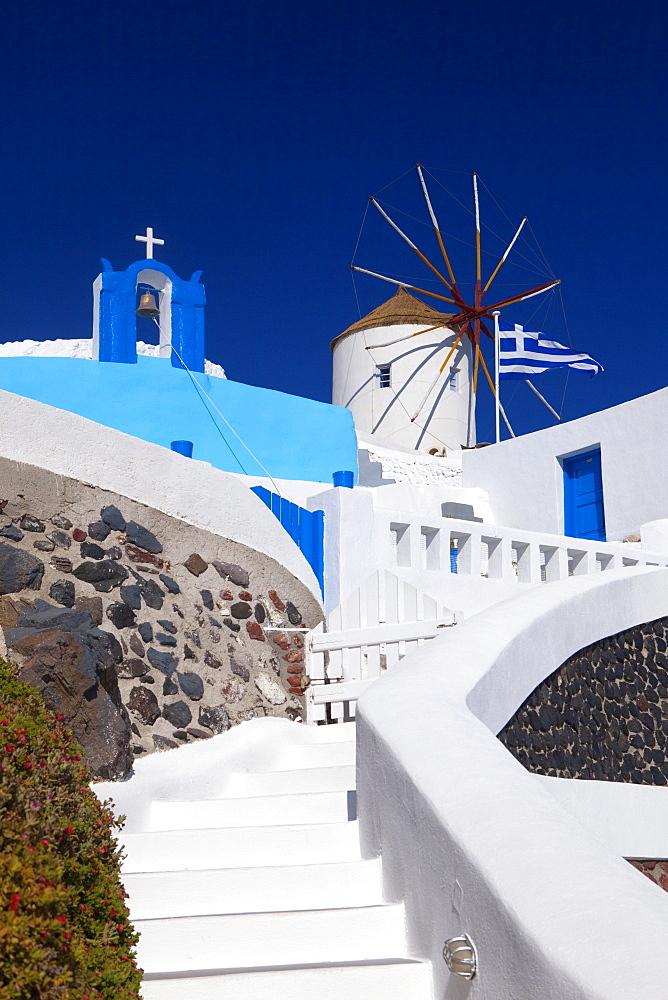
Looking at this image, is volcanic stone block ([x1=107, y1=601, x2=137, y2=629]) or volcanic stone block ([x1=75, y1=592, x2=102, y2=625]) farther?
volcanic stone block ([x1=107, y1=601, x2=137, y2=629])

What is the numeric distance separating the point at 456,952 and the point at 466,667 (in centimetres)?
180

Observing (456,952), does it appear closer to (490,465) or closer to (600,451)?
(600,451)

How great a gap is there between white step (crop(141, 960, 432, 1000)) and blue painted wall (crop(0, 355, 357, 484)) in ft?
35.1

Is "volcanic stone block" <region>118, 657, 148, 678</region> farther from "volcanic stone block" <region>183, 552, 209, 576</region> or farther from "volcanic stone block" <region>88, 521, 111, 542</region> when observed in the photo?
"volcanic stone block" <region>183, 552, 209, 576</region>

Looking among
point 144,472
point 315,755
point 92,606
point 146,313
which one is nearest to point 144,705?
point 92,606

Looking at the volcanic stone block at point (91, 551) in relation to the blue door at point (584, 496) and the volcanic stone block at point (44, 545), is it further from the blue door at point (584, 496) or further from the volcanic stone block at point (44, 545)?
the blue door at point (584, 496)

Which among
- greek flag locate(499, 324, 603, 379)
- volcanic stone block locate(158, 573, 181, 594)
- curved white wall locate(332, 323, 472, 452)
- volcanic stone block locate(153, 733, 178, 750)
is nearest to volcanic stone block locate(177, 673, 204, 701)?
volcanic stone block locate(153, 733, 178, 750)

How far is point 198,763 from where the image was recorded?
18.6ft

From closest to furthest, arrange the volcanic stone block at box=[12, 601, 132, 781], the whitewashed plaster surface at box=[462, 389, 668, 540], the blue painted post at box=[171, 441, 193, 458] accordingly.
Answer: the volcanic stone block at box=[12, 601, 132, 781] < the blue painted post at box=[171, 441, 193, 458] < the whitewashed plaster surface at box=[462, 389, 668, 540]

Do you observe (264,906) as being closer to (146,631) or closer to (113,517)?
(146,631)

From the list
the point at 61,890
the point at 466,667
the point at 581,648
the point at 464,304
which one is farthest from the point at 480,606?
the point at 464,304

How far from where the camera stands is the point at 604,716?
6367 mm

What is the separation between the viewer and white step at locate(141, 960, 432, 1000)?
2990 mm

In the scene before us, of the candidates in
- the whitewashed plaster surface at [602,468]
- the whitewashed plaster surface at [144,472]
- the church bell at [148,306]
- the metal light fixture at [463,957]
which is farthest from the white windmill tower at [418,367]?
the metal light fixture at [463,957]
